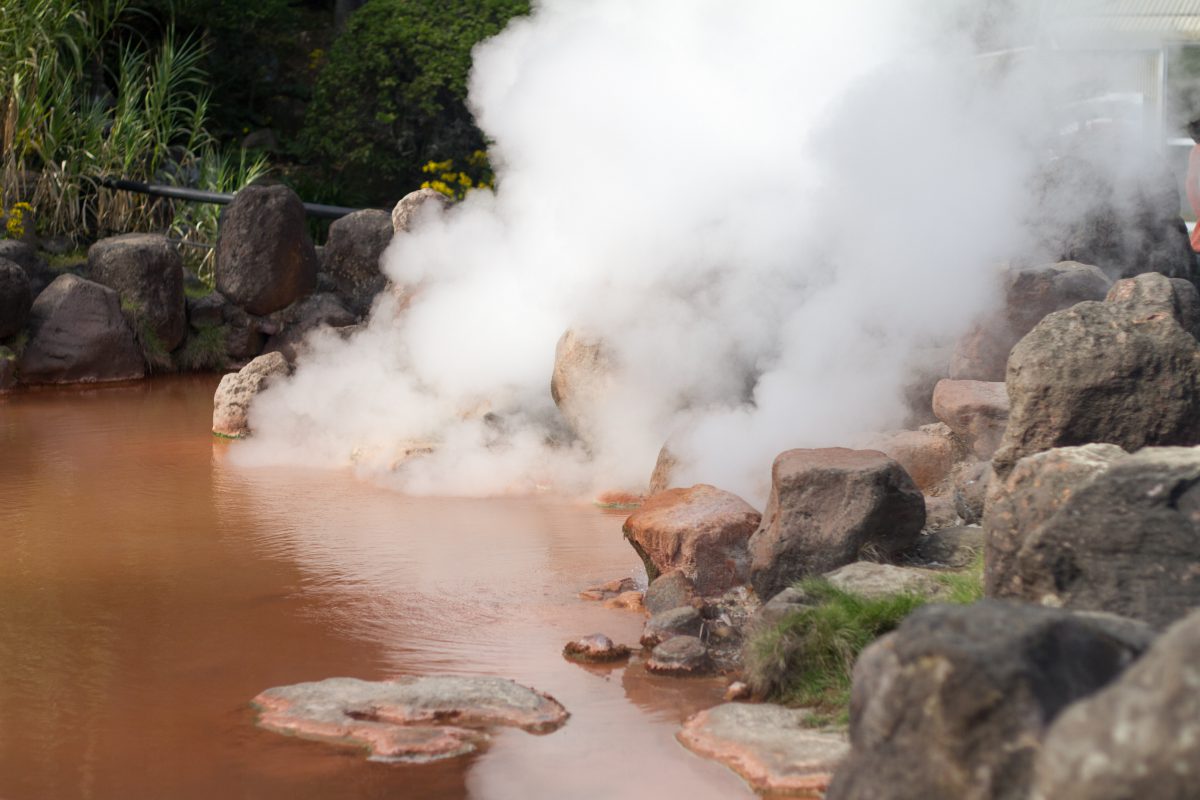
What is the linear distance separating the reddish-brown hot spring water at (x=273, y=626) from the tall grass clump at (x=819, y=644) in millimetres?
235

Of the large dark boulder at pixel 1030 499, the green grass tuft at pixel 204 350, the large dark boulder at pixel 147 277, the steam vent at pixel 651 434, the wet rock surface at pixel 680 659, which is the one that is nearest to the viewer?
the steam vent at pixel 651 434

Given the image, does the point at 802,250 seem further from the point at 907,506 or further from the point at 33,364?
the point at 33,364

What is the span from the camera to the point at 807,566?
4812 mm

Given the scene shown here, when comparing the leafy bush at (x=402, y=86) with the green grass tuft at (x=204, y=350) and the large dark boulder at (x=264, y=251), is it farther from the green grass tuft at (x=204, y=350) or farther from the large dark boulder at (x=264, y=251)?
the green grass tuft at (x=204, y=350)

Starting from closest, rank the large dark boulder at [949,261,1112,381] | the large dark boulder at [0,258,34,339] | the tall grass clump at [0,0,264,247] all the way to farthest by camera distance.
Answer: the large dark boulder at [949,261,1112,381] < the large dark boulder at [0,258,34,339] < the tall grass clump at [0,0,264,247]

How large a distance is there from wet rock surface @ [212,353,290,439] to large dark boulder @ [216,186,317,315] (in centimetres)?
269

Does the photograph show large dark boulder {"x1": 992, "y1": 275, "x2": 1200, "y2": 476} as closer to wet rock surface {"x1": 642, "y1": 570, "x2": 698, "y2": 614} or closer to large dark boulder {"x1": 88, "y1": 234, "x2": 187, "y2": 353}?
wet rock surface {"x1": 642, "y1": 570, "x2": 698, "y2": 614}

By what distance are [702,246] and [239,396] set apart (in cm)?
327

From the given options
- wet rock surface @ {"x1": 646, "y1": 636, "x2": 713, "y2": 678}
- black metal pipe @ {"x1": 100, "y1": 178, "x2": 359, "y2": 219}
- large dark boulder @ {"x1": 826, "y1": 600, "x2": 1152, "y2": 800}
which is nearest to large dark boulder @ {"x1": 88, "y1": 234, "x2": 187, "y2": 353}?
black metal pipe @ {"x1": 100, "y1": 178, "x2": 359, "y2": 219}

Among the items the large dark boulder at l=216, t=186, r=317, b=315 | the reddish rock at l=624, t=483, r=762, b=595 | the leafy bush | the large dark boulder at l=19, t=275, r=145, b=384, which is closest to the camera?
the reddish rock at l=624, t=483, r=762, b=595

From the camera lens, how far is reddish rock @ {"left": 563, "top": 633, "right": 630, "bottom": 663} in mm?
4562

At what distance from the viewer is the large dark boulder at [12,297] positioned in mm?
10102

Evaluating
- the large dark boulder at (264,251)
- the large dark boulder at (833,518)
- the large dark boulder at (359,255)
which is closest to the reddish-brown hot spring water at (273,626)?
the large dark boulder at (833,518)

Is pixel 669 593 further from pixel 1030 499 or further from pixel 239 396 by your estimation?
pixel 239 396
